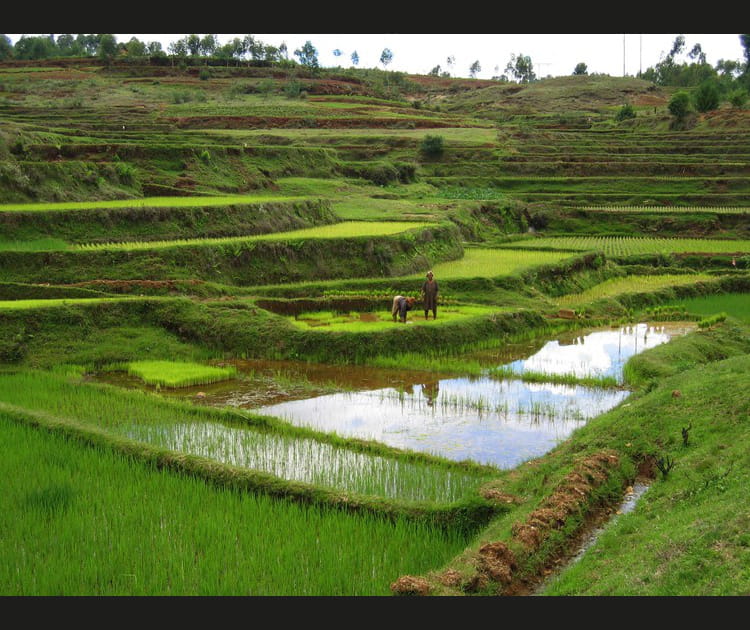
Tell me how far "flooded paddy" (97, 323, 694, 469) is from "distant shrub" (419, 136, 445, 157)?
95.6 feet

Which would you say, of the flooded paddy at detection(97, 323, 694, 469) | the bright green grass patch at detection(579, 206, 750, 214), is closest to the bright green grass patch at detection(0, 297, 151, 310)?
the flooded paddy at detection(97, 323, 694, 469)

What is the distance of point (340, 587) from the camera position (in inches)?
206

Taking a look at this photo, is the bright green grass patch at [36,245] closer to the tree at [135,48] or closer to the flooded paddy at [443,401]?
the flooded paddy at [443,401]

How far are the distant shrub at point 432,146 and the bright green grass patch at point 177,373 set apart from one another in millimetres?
31394

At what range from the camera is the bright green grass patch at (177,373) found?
1166 cm

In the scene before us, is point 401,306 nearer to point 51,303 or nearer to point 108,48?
point 51,303

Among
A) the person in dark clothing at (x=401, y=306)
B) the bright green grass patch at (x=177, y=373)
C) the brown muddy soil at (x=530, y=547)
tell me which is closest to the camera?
the brown muddy soil at (x=530, y=547)

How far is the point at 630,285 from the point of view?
68.9 feet

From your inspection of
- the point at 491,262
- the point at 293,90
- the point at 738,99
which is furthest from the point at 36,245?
the point at 738,99

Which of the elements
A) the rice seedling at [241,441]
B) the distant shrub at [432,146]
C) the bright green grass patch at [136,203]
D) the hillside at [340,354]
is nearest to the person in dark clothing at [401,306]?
the hillside at [340,354]

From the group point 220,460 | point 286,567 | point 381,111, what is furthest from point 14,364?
point 381,111

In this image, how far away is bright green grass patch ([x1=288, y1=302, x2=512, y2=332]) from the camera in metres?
14.2

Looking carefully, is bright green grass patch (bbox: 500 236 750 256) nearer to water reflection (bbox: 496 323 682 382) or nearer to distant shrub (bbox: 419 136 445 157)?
water reflection (bbox: 496 323 682 382)

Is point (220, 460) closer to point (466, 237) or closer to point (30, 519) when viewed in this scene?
point (30, 519)
